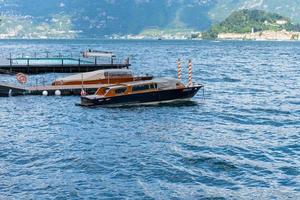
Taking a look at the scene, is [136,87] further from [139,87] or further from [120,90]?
[120,90]

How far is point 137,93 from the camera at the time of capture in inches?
2330

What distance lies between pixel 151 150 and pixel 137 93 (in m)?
20.8

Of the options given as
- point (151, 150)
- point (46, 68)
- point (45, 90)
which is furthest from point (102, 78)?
point (151, 150)

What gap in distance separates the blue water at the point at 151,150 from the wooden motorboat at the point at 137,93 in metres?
1.29

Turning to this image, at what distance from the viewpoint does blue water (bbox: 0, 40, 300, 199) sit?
30.3 metres

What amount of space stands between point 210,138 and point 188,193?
45.7 feet

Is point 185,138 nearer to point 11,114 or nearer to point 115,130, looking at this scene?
point 115,130

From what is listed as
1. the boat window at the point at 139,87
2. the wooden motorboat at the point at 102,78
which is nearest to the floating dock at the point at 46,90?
the wooden motorboat at the point at 102,78

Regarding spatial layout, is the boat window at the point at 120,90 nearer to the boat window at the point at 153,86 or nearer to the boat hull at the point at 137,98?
the boat hull at the point at 137,98

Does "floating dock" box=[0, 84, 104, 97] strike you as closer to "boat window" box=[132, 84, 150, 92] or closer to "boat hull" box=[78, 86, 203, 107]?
"boat hull" box=[78, 86, 203, 107]

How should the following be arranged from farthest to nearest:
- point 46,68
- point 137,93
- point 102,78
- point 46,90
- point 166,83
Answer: point 46,68, point 102,78, point 46,90, point 166,83, point 137,93

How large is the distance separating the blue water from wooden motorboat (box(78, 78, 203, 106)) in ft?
4.22

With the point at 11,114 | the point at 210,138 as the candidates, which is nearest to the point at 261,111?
the point at 210,138

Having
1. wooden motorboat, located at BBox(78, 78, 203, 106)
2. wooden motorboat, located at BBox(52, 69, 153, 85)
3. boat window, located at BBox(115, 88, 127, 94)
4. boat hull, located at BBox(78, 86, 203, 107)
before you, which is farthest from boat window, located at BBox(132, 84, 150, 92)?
wooden motorboat, located at BBox(52, 69, 153, 85)
